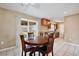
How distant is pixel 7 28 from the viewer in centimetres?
191

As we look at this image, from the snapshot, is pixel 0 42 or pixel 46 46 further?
pixel 46 46

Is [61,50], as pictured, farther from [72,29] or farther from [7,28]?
[7,28]

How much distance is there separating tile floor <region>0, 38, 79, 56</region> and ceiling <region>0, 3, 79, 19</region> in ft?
1.82

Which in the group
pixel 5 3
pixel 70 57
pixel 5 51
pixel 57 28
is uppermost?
pixel 5 3

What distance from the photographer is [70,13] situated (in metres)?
1.96

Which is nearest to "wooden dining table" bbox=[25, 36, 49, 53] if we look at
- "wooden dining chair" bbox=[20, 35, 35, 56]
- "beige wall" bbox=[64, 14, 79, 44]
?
"wooden dining chair" bbox=[20, 35, 35, 56]

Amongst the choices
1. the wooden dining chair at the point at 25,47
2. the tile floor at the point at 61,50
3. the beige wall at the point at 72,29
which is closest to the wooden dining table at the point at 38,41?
the wooden dining chair at the point at 25,47

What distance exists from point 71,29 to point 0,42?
146 cm

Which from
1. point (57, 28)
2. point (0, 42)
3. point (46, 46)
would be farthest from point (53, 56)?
point (0, 42)

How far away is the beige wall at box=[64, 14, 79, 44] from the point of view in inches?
76.3

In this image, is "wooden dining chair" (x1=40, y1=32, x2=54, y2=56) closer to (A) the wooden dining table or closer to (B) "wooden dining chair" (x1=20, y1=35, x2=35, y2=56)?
(A) the wooden dining table

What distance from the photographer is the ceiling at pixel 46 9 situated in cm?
186

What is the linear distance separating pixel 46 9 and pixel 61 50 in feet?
2.92

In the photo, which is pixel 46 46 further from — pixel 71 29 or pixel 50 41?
pixel 71 29
